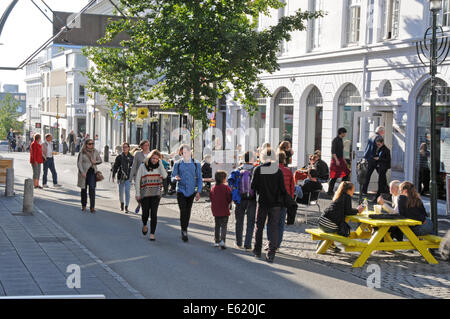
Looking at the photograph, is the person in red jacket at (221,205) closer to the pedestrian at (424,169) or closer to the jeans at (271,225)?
the jeans at (271,225)

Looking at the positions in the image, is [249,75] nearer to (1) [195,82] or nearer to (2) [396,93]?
(1) [195,82]

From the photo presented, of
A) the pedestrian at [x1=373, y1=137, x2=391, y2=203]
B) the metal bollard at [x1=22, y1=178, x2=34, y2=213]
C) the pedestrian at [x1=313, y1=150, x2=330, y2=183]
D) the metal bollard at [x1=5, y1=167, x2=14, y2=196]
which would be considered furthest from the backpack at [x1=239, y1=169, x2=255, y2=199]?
the metal bollard at [x1=5, y1=167, x2=14, y2=196]

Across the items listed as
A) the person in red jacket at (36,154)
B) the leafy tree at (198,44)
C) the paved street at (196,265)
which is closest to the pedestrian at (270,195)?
the paved street at (196,265)

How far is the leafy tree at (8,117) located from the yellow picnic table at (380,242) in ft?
309

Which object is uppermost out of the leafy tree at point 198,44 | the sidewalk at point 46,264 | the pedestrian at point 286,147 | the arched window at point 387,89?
the leafy tree at point 198,44

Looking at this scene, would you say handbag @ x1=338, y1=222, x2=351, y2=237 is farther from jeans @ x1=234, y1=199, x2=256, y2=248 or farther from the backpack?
the backpack

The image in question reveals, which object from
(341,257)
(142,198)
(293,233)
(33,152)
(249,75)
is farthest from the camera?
(33,152)

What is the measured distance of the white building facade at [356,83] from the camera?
1944 centimetres

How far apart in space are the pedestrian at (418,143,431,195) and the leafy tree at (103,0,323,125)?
16.1 ft

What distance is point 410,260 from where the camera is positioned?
11.0 meters

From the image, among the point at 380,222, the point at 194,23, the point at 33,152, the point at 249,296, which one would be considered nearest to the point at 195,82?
the point at 194,23

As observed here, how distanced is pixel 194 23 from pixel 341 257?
9394mm

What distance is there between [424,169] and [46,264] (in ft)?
41.8

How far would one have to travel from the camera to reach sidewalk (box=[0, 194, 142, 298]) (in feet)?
26.6
